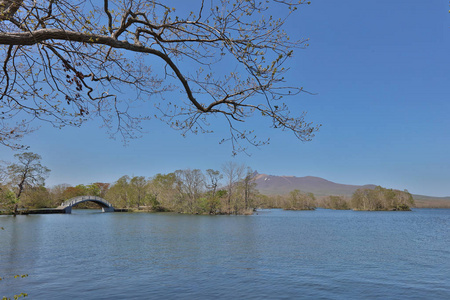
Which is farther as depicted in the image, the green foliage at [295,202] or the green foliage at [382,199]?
the green foliage at [295,202]

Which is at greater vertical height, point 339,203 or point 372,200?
point 372,200

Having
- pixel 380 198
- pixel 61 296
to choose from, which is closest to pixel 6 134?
pixel 61 296

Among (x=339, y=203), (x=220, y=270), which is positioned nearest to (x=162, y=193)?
(x=220, y=270)

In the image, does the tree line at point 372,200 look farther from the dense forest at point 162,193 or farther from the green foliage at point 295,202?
the dense forest at point 162,193

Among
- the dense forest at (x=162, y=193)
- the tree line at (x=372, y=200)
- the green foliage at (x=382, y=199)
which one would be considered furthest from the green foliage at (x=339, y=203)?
the dense forest at (x=162, y=193)

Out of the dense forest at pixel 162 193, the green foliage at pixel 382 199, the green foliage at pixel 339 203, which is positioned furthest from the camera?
the green foliage at pixel 339 203

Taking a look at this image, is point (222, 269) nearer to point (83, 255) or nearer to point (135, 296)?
point (135, 296)

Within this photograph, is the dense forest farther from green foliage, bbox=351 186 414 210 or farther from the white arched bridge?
green foliage, bbox=351 186 414 210

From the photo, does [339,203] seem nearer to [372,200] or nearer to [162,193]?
[372,200]

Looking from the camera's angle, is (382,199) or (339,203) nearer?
(382,199)

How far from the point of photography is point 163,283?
1005 cm

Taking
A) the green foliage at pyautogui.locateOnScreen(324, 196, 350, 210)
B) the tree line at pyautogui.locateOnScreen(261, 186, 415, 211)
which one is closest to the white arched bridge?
the tree line at pyautogui.locateOnScreen(261, 186, 415, 211)

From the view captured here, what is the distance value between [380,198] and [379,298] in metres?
99.6

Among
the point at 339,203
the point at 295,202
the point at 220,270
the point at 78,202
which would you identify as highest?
the point at 78,202
